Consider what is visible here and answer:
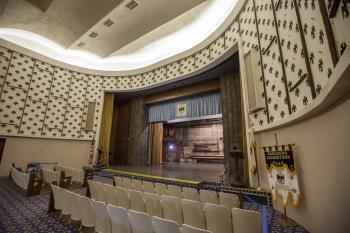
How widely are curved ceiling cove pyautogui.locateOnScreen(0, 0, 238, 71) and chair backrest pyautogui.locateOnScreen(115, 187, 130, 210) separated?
23.9ft

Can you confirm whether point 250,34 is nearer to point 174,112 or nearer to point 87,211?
point 174,112

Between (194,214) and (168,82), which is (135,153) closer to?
(168,82)

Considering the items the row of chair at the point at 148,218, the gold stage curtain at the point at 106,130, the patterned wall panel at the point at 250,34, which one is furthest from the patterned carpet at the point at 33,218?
the gold stage curtain at the point at 106,130

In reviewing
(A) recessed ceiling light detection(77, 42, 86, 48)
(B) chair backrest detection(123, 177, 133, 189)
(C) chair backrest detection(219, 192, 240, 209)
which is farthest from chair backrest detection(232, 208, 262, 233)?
(A) recessed ceiling light detection(77, 42, 86, 48)

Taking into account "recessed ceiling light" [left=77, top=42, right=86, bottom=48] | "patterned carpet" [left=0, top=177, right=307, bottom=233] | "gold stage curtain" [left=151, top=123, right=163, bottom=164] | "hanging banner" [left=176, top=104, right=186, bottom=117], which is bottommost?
"patterned carpet" [left=0, top=177, right=307, bottom=233]

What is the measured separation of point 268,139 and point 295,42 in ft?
8.16

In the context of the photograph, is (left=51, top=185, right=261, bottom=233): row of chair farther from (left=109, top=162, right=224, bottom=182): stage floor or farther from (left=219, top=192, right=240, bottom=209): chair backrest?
(left=109, top=162, right=224, bottom=182): stage floor

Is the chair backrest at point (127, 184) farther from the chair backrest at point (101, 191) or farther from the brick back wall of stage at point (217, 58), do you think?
the brick back wall of stage at point (217, 58)

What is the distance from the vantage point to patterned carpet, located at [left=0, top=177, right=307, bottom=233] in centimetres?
279

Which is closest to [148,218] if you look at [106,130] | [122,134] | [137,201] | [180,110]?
[137,201]

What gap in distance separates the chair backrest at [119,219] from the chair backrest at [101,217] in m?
0.09

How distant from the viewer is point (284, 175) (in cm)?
328

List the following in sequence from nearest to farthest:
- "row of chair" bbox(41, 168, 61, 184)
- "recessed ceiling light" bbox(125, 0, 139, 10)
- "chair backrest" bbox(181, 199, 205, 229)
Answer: "chair backrest" bbox(181, 199, 205, 229) < "row of chair" bbox(41, 168, 61, 184) < "recessed ceiling light" bbox(125, 0, 139, 10)

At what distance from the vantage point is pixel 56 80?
32.3 feet
